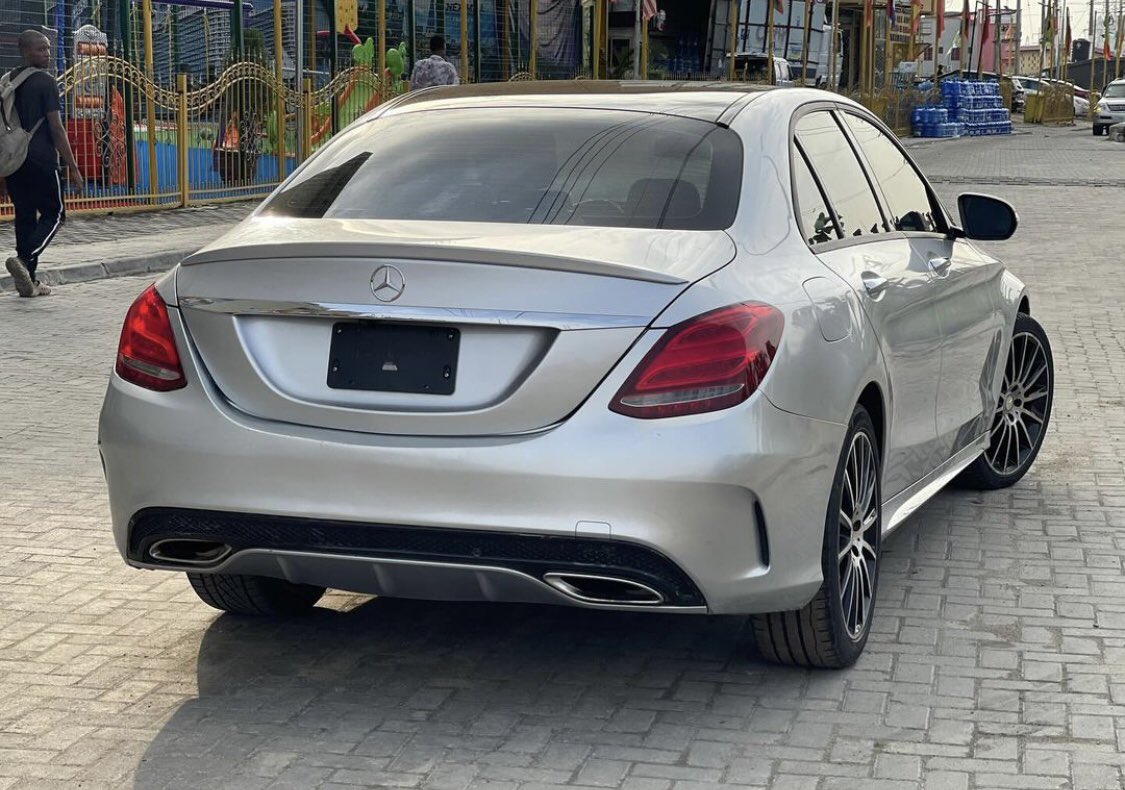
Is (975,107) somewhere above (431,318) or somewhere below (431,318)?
below

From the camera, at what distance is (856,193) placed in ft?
17.2

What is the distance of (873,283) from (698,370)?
3.68ft

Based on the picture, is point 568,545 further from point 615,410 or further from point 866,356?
point 866,356

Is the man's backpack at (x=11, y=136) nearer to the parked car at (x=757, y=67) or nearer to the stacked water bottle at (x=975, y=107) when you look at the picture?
the parked car at (x=757, y=67)

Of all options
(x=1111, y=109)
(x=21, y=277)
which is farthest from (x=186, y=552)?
(x=1111, y=109)

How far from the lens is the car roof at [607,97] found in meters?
4.91

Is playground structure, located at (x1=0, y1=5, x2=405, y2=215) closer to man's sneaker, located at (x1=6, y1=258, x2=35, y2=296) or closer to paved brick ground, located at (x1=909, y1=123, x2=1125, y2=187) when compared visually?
man's sneaker, located at (x1=6, y1=258, x2=35, y2=296)

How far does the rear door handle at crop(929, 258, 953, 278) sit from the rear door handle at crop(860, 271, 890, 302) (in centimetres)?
58

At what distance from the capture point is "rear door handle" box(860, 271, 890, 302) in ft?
15.9

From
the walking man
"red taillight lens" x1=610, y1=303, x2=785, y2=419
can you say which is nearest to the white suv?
the walking man

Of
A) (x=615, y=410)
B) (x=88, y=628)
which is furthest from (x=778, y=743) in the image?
(x=88, y=628)

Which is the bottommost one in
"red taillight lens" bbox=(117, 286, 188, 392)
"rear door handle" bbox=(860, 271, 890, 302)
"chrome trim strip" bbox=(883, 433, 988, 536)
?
"chrome trim strip" bbox=(883, 433, 988, 536)

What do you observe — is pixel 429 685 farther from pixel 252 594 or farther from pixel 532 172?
pixel 532 172

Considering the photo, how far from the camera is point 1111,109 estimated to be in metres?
57.0
